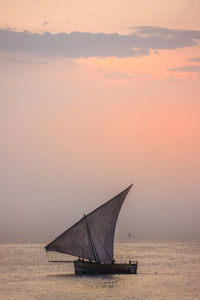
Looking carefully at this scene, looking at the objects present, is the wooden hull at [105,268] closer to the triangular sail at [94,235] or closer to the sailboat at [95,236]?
the sailboat at [95,236]

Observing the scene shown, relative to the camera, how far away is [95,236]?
8325 cm

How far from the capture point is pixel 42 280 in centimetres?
8969

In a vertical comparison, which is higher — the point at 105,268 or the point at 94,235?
the point at 94,235

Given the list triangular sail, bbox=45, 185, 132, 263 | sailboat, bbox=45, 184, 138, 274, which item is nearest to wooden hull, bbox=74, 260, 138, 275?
sailboat, bbox=45, 184, 138, 274

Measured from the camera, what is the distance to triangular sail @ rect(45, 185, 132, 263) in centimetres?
8256

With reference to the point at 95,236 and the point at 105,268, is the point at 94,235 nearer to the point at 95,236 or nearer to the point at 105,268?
the point at 95,236

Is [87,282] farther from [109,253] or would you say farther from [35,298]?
[35,298]

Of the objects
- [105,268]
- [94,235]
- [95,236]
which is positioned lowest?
[105,268]

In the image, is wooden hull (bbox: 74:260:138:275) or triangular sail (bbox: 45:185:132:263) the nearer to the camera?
triangular sail (bbox: 45:185:132:263)

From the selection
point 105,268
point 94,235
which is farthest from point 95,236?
point 105,268

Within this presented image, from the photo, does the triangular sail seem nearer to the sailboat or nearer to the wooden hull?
the sailboat

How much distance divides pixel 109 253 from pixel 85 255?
105 inches

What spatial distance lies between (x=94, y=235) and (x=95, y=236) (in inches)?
6.1

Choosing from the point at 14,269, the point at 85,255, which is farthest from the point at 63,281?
the point at 14,269
